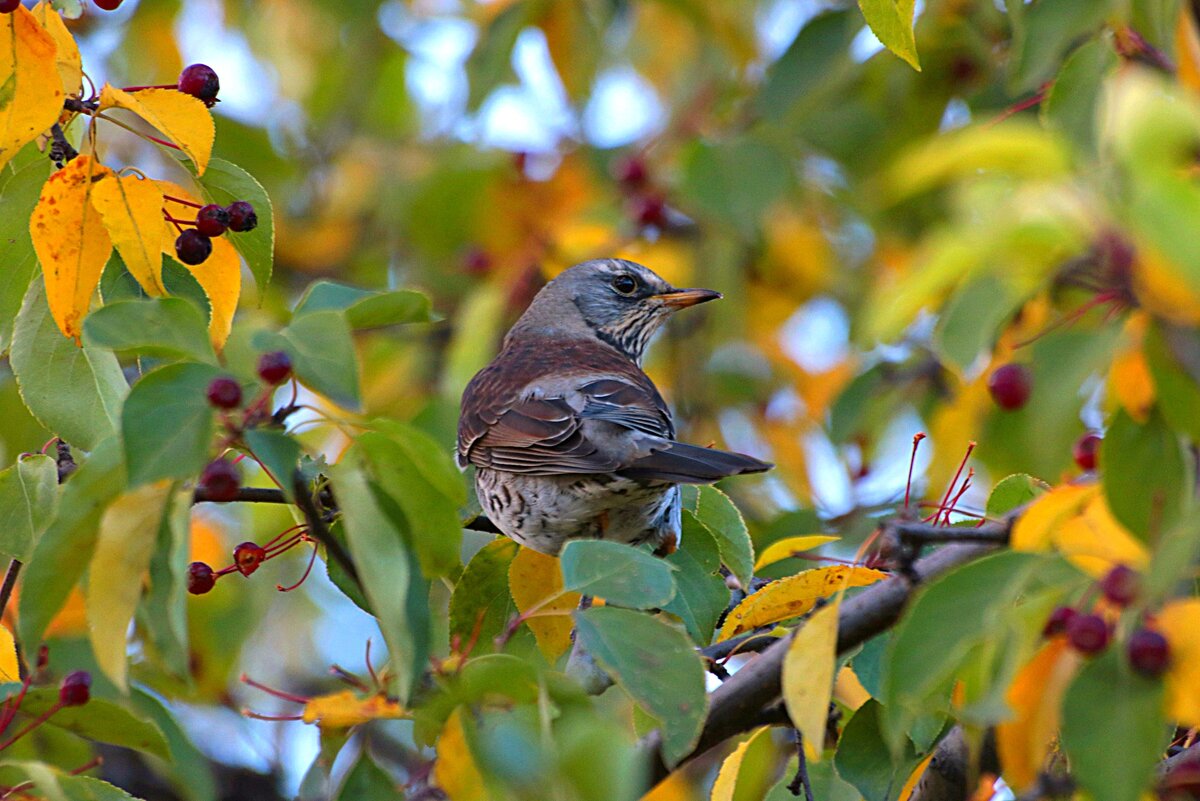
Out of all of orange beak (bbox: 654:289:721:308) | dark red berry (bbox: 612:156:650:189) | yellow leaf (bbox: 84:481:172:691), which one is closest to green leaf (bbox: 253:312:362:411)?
yellow leaf (bbox: 84:481:172:691)

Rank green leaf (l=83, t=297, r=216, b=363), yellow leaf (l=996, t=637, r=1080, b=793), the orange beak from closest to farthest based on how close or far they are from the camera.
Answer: yellow leaf (l=996, t=637, r=1080, b=793), green leaf (l=83, t=297, r=216, b=363), the orange beak

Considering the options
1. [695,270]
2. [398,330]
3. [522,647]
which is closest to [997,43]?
[695,270]

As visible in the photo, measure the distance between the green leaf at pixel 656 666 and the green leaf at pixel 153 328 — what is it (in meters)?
0.80

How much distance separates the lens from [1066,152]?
1639 mm

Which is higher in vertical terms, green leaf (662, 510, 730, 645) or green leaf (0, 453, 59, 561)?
green leaf (0, 453, 59, 561)

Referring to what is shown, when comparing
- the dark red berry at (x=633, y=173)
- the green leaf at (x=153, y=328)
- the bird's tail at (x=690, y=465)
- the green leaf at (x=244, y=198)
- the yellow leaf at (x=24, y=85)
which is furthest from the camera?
the dark red berry at (x=633, y=173)

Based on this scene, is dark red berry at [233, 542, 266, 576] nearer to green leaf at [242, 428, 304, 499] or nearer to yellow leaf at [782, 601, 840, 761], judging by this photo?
green leaf at [242, 428, 304, 499]

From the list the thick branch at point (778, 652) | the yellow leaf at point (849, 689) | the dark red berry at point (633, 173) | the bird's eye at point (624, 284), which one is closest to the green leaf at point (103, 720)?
the thick branch at point (778, 652)

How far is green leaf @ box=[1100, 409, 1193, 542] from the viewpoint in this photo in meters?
1.91

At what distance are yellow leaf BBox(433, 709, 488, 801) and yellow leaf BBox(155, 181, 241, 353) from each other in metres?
1.02

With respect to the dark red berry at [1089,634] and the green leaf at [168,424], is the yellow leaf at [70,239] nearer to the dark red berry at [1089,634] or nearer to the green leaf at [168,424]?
the green leaf at [168,424]

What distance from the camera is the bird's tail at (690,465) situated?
3609mm

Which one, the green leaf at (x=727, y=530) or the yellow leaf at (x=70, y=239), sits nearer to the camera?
the yellow leaf at (x=70, y=239)

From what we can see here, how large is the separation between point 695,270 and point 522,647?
13.7 feet
